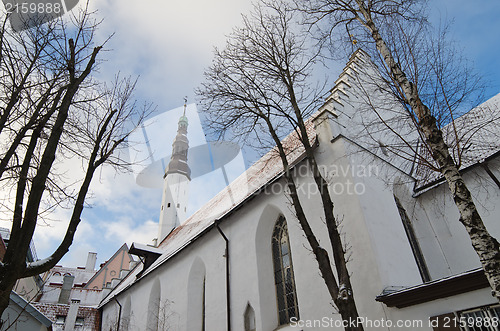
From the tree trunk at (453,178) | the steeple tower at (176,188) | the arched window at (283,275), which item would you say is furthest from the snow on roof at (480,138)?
the steeple tower at (176,188)

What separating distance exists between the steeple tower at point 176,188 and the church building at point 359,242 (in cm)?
1757

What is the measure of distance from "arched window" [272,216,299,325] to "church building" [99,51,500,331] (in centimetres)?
3

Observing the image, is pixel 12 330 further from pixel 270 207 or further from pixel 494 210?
pixel 494 210

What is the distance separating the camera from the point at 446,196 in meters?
9.38

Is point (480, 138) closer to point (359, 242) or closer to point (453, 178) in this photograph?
point (359, 242)

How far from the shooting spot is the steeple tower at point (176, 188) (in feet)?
Result: 99.7

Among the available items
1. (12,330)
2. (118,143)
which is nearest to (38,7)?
(118,143)

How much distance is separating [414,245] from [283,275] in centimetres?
351

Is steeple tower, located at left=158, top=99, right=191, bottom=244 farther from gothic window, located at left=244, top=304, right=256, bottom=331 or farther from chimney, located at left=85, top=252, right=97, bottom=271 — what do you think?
gothic window, located at left=244, top=304, right=256, bottom=331

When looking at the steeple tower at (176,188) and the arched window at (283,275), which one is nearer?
the arched window at (283,275)

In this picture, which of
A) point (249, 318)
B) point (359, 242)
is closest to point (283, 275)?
point (249, 318)

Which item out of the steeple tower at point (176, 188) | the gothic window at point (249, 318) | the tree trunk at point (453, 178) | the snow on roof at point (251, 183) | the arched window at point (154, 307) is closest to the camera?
the tree trunk at point (453, 178)

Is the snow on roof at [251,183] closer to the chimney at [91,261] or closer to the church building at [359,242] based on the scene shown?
the church building at [359,242]

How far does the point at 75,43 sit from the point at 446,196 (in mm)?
9565
